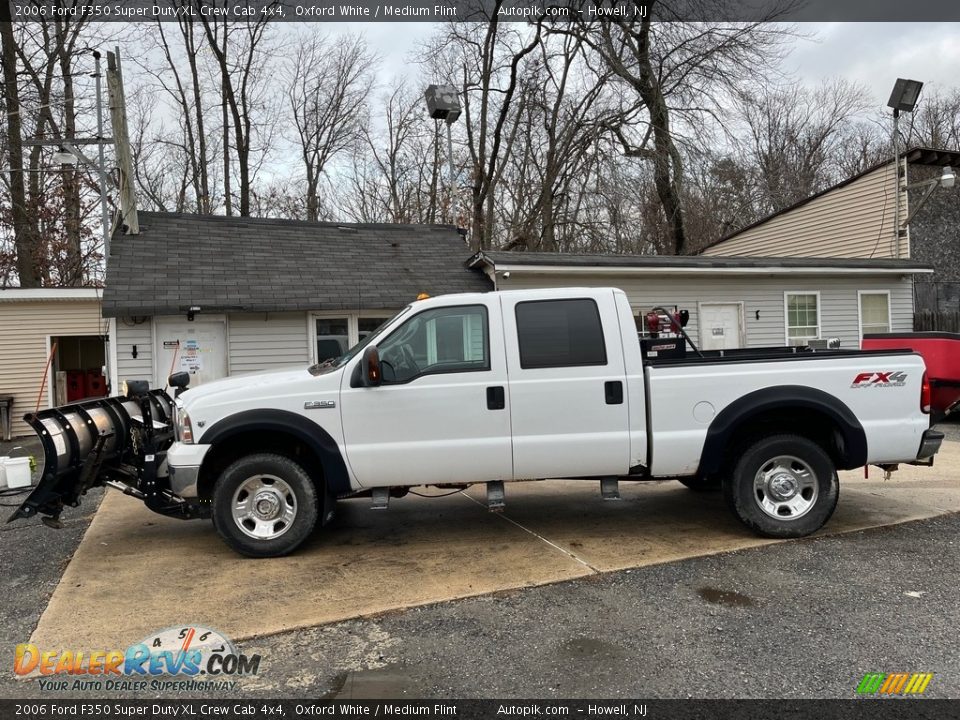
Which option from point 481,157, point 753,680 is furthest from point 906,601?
point 481,157

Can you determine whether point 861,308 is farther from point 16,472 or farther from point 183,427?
point 16,472

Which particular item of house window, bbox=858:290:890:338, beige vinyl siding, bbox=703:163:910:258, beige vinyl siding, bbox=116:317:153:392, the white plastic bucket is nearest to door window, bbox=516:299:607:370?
the white plastic bucket

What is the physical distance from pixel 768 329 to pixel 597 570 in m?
11.7

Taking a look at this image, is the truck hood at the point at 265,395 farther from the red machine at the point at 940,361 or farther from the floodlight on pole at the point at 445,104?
the floodlight on pole at the point at 445,104

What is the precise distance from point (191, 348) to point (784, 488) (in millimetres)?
9527

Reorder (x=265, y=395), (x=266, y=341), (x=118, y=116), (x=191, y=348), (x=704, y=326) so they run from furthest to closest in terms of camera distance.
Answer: (x=704, y=326), (x=118, y=116), (x=266, y=341), (x=191, y=348), (x=265, y=395)

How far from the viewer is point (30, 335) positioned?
13.6 meters

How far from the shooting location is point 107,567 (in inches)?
202

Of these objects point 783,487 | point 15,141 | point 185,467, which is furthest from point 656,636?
point 15,141

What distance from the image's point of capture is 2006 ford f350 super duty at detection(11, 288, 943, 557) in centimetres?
504

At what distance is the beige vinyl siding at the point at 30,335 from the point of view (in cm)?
1351

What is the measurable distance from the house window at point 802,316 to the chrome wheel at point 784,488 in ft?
34.9

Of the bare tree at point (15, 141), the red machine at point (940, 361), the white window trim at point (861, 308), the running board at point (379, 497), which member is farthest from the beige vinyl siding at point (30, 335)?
the white window trim at point (861, 308)

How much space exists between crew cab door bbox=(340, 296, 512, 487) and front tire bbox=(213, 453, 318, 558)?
1.49 ft
